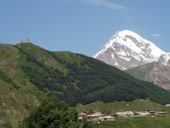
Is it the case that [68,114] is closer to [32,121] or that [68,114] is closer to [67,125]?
[67,125]

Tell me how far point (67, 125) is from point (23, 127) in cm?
2644

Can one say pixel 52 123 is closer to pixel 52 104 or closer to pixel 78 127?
pixel 78 127

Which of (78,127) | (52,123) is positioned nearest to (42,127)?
(52,123)

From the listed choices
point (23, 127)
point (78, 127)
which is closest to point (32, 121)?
point (23, 127)

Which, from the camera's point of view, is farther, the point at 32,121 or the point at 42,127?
the point at 32,121

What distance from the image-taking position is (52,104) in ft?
632

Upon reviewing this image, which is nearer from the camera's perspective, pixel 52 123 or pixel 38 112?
pixel 52 123

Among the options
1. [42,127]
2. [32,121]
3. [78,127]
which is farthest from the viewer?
[32,121]

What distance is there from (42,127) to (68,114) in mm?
12526

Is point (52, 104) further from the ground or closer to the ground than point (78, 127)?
further from the ground

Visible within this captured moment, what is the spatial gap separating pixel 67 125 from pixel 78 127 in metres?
6.72

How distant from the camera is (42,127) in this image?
17350 cm

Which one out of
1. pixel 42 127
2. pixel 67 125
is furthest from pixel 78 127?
pixel 42 127

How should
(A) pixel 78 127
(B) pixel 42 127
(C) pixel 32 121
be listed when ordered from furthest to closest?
(C) pixel 32 121, (B) pixel 42 127, (A) pixel 78 127
